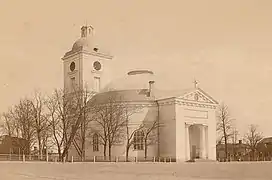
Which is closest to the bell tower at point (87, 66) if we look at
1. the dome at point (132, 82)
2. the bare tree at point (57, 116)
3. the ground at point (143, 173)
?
the dome at point (132, 82)

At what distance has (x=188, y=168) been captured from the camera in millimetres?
7203

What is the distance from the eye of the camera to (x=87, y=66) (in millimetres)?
18578

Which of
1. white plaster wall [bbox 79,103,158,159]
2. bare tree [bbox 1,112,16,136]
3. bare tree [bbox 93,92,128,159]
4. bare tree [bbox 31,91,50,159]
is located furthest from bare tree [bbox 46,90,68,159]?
A: white plaster wall [bbox 79,103,158,159]

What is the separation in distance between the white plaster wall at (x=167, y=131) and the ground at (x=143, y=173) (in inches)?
Result: 299

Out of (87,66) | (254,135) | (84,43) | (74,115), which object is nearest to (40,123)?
(74,115)

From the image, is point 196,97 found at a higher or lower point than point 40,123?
higher

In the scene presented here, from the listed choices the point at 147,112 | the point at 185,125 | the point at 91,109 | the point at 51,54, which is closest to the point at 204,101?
the point at 185,125

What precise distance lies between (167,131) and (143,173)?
360 inches

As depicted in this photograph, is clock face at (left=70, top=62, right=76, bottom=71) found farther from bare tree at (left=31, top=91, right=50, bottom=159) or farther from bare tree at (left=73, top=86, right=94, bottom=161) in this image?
bare tree at (left=31, top=91, right=50, bottom=159)

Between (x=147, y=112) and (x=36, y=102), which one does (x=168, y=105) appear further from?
(x=36, y=102)

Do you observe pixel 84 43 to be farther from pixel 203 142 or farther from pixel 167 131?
pixel 203 142

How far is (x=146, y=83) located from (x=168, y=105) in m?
1.76

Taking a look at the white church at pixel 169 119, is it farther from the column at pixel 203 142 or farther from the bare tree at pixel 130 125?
the bare tree at pixel 130 125

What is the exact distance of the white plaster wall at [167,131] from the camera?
15.8 m
